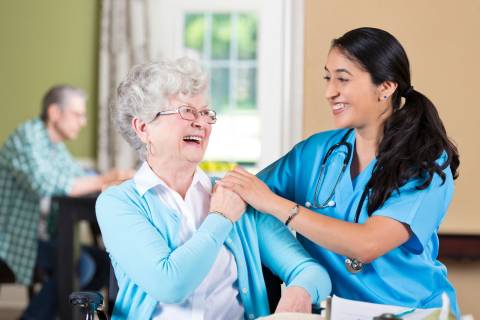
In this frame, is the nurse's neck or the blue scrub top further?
the nurse's neck

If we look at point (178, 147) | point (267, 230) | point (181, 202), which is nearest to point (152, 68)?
point (178, 147)

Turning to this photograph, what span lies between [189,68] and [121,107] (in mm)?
207

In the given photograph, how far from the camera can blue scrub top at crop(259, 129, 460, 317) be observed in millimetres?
1811

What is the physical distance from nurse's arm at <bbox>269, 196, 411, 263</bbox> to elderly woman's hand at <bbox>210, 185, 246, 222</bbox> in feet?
0.25

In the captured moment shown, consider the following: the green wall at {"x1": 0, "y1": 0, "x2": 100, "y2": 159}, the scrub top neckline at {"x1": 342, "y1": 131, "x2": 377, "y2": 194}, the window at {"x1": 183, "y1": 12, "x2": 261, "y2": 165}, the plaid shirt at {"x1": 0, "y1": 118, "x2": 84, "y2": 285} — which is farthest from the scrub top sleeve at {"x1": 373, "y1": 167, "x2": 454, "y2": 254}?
the window at {"x1": 183, "y1": 12, "x2": 261, "y2": 165}

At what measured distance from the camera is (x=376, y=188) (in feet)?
6.07

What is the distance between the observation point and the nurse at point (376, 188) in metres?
1.78

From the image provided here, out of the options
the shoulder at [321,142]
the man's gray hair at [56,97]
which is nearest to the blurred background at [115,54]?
the man's gray hair at [56,97]

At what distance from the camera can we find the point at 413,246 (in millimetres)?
1853

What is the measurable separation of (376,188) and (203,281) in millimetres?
477

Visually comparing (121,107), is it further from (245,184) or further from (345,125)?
(345,125)

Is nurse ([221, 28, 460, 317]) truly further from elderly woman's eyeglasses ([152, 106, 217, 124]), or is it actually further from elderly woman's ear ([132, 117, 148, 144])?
elderly woman's ear ([132, 117, 148, 144])

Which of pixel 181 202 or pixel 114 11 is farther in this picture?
pixel 114 11

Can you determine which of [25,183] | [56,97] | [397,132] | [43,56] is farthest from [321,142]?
[43,56]
